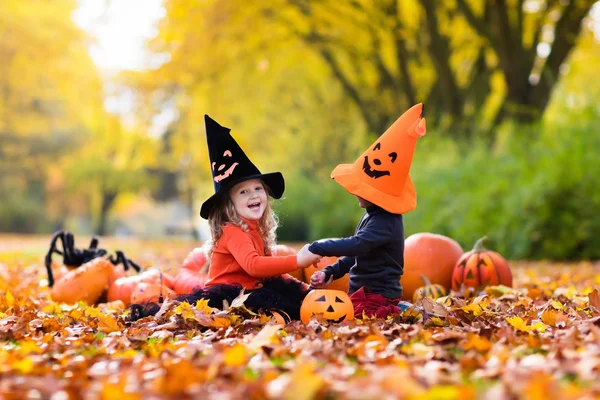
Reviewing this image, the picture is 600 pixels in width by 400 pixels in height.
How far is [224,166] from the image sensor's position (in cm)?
488

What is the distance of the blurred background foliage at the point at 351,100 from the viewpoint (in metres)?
12.0

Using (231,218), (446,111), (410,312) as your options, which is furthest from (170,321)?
(446,111)

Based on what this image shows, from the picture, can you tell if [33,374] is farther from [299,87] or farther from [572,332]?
[299,87]

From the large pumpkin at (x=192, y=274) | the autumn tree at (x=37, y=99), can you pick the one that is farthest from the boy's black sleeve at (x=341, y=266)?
the autumn tree at (x=37, y=99)

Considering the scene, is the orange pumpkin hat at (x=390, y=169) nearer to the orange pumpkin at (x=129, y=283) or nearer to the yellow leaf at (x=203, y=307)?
the yellow leaf at (x=203, y=307)

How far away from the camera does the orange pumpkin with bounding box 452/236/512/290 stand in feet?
20.3

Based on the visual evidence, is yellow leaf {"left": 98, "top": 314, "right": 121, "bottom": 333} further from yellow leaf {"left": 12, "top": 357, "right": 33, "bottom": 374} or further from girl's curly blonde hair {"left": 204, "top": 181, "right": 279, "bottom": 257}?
yellow leaf {"left": 12, "top": 357, "right": 33, "bottom": 374}

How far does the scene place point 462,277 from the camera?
20.5ft

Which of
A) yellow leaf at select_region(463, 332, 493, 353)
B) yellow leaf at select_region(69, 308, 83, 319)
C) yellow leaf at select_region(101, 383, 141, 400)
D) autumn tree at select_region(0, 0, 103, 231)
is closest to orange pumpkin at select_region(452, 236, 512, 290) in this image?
yellow leaf at select_region(463, 332, 493, 353)

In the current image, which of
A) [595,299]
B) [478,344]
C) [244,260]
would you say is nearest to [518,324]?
[478,344]

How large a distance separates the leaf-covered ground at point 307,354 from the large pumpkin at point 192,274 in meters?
0.75

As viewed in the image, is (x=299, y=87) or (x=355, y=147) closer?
(x=355, y=147)

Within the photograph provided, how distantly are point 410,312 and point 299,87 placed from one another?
21.1m

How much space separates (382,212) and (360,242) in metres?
0.30
